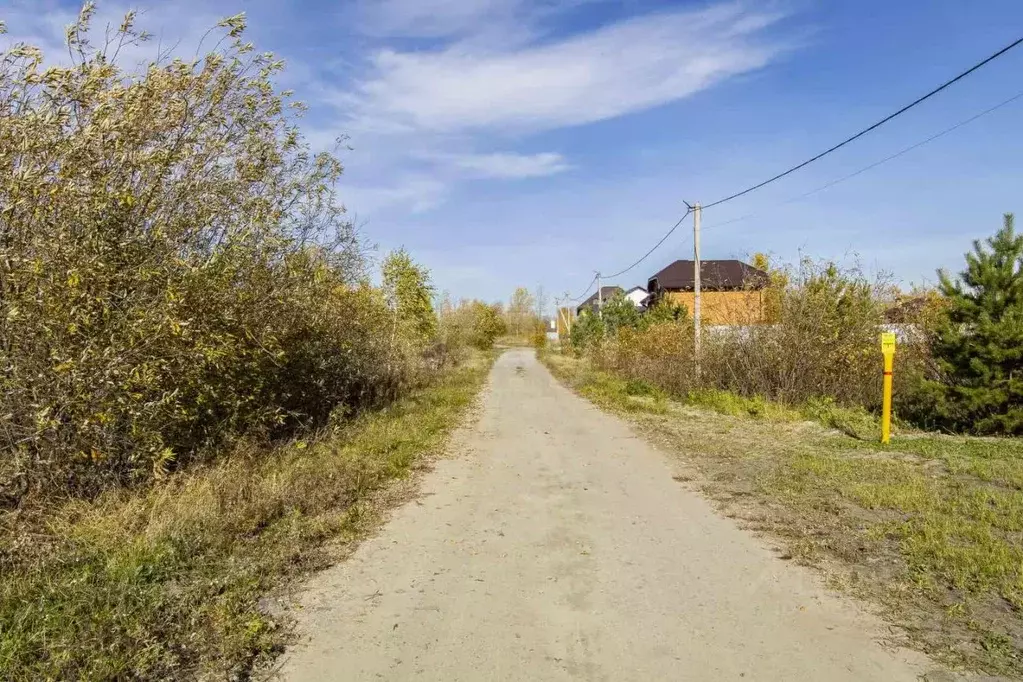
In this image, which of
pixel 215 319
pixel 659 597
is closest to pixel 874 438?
pixel 659 597

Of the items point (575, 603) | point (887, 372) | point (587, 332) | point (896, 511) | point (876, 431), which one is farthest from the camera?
point (587, 332)

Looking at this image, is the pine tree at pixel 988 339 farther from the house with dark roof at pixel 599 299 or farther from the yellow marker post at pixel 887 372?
the house with dark roof at pixel 599 299

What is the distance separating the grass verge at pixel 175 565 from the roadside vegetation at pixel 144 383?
0.05 feet

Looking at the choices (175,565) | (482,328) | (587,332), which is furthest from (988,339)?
(482,328)

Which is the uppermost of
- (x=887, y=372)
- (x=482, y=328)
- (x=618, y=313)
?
(x=618, y=313)

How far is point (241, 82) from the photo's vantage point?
24.4 ft

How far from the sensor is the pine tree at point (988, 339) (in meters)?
11.0

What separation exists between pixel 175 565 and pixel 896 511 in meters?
6.41

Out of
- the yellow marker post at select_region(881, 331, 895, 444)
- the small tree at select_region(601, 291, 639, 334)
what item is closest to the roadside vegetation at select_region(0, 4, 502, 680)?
the yellow marker post at select_region(881, 331, 895, 444)

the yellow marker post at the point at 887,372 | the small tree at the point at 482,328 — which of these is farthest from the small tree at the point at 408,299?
the small tree at the point at 482,328

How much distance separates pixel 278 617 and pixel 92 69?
481 centimetres

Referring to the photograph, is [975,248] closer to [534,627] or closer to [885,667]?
[885,667]

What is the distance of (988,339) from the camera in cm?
1116

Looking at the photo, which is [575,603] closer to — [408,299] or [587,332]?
[408,299]
